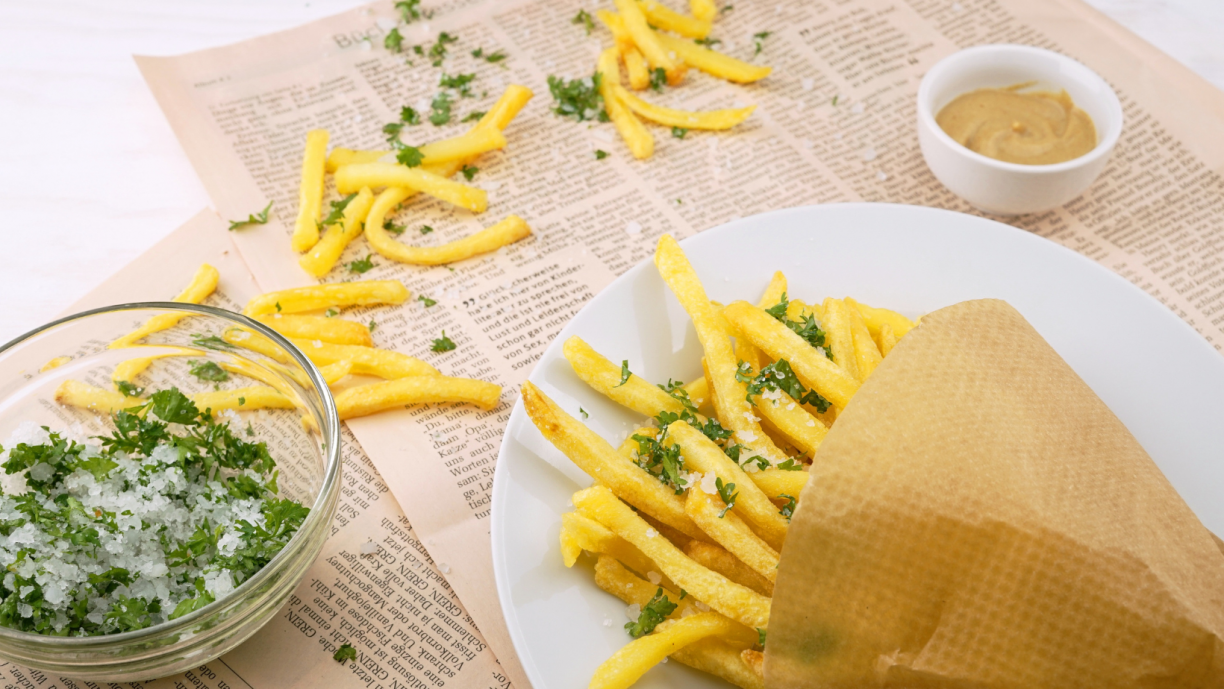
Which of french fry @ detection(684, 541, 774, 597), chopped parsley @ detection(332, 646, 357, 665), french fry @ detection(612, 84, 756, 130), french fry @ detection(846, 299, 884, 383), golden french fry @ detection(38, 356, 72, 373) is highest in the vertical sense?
golden french fry @ detection(38, 356, 72, 373)

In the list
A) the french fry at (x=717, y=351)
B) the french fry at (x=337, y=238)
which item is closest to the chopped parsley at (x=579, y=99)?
the french fry at (x=337, y=238)

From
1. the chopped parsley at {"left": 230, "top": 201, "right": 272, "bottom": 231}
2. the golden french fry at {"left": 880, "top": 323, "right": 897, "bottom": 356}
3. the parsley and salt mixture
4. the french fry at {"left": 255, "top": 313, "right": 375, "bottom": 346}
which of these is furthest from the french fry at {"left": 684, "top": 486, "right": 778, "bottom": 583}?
the chopped parsley at {"left": 230, "top": 201, "right": 272, "bottom": 231}

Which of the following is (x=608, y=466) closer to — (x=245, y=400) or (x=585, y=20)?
(x=245, y=400)

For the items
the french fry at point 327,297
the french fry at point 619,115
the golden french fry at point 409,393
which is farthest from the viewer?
the french fry at point 619,115

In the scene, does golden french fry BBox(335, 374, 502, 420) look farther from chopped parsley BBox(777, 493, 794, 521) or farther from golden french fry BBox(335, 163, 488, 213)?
chopped parsley BBox(777, 493, 794, 521)

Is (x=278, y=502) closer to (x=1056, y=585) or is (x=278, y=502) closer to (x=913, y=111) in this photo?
(x=1056, y=585)

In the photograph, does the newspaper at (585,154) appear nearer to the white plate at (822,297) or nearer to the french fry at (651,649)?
the white plate at (822,297)

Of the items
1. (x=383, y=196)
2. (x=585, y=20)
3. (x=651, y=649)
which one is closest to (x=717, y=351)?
(x=651, y=649)
